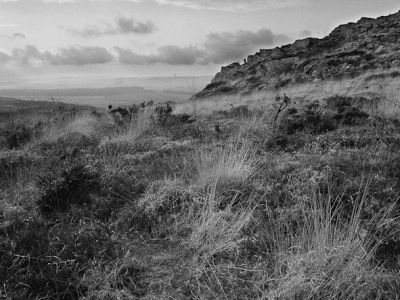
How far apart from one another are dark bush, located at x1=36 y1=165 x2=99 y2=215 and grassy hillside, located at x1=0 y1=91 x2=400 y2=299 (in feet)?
0.06

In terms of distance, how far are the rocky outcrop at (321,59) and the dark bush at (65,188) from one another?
72.2 feet

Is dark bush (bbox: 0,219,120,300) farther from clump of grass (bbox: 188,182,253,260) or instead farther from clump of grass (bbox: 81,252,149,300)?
clump of grass (bbox: 188,182,253,260)

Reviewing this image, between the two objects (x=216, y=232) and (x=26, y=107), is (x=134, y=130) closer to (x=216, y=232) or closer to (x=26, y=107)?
(x=216, y=232)

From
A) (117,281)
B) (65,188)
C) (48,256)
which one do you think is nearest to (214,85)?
(65,188)

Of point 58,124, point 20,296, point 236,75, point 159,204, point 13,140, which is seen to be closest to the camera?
point 20,296

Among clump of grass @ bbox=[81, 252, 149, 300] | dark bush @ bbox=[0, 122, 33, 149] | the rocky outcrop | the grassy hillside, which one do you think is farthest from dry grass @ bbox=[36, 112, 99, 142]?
the rocky outcrop

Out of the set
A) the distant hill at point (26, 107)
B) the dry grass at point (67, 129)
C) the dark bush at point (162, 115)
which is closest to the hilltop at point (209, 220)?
the dry grass at point (67, 129)

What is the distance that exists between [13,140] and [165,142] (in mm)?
3947

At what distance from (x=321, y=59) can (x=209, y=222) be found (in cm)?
3160

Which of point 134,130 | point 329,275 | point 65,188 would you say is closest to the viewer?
point 329,275

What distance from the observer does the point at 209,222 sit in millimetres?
3910

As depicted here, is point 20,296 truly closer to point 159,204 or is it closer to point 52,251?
point 52,251

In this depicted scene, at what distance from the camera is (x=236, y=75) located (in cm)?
4331

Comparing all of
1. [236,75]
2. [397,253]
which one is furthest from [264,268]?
[236,75]
